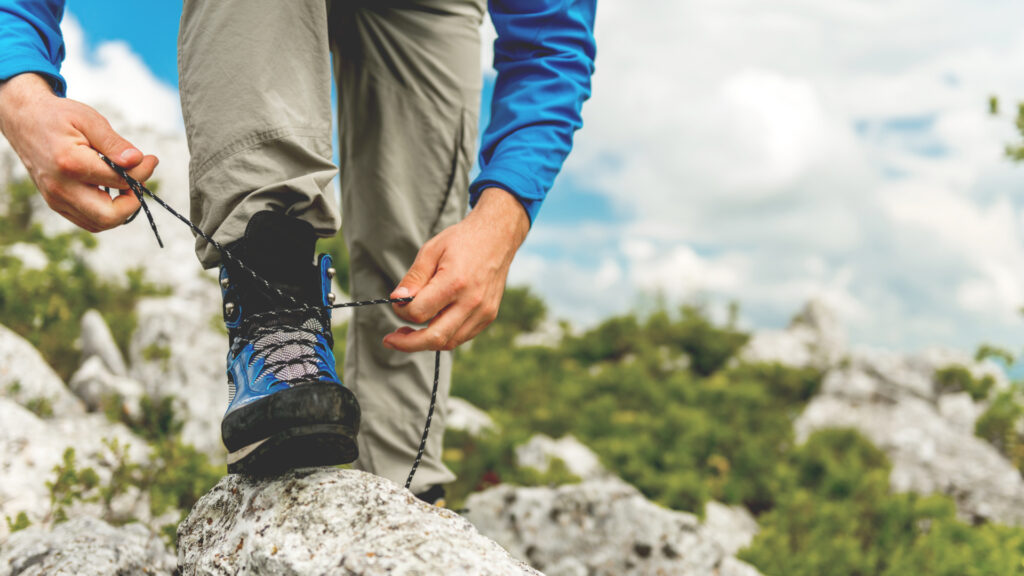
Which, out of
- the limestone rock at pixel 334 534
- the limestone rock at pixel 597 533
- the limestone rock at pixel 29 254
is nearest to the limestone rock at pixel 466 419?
the limestone rock at pixel 597 533

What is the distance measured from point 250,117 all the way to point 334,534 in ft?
3.19

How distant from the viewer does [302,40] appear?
1.68 metres

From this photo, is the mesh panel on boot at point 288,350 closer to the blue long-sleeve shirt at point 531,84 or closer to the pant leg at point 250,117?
the pant leg at point 250,117

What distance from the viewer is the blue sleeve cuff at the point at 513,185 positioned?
6.05 feet

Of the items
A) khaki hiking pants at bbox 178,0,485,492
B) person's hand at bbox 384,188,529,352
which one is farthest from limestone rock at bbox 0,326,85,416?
person's hand at bbox 384,188,529,352

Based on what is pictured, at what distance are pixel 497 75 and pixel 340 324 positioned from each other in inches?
252

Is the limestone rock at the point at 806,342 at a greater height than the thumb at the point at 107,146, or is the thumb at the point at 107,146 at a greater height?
the thumb at the point at 107,146

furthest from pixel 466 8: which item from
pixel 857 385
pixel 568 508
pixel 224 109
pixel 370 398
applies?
pixel 857 385

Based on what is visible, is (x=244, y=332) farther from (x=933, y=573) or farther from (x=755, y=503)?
(x=755, y=503)

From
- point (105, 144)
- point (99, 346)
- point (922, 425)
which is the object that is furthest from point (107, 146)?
point (922, 425)

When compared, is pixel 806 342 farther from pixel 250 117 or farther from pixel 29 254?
pixel 250 117

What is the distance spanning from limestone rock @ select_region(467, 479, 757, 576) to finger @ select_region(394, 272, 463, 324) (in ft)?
6.38

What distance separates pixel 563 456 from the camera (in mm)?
5801

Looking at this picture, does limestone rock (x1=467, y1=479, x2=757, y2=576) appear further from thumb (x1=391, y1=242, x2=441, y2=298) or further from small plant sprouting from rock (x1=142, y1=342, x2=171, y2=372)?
small plant sprouting from rock (x1=142, y1=342, x2=171, y2=372)
